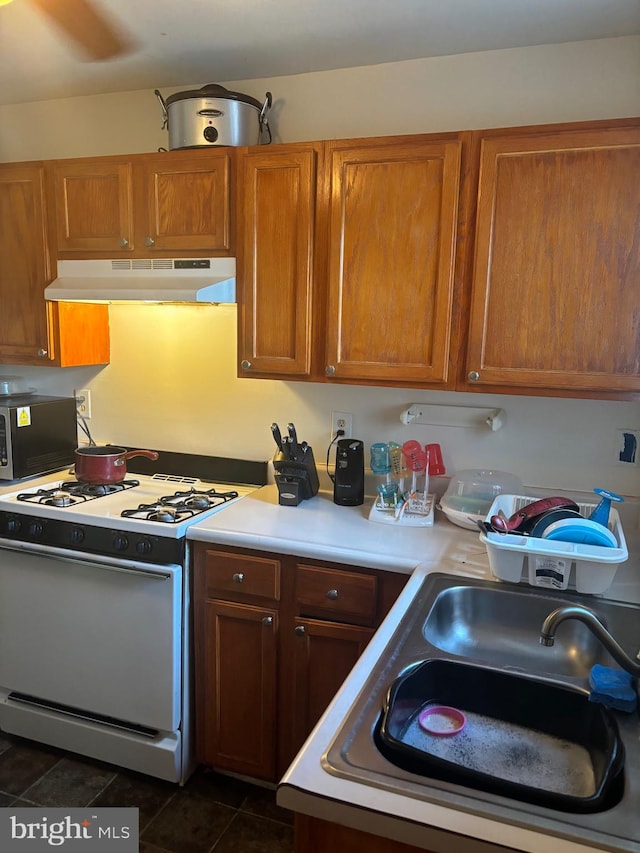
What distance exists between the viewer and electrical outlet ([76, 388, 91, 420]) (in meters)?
2.88

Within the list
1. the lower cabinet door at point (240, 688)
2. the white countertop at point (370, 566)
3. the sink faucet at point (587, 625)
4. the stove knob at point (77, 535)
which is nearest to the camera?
the white countertop at point (370, 566)

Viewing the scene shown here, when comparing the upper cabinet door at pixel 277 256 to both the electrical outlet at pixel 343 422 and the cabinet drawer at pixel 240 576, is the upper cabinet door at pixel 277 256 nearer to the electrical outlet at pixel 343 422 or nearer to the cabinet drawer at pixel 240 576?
the electrical outlet at pixel 343 422

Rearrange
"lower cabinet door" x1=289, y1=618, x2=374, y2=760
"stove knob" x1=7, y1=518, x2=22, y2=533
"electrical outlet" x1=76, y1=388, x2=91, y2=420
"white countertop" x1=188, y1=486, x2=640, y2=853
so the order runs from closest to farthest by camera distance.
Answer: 1. "white countertop" x1=188, y1=486, x2=640, y2=853
2. "lower cabinet door" x1=289, y1=618, x2=374, y2=760
3. "stove knob" x1=7, y1=518, x2=22, y2=533
4. "electrical outlet" x1=76, y1=388, x2=91, y2=420

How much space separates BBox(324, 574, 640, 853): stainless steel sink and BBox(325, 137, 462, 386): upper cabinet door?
75 cm

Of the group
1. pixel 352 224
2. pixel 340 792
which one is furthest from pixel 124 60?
pixel 340 792

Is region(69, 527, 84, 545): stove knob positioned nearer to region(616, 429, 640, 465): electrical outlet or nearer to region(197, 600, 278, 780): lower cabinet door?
region(197, 600, 278, 780): lower cabinet door

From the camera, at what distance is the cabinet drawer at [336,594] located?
6.12ft

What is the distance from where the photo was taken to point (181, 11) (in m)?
1.89

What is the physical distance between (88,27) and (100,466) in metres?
1.52

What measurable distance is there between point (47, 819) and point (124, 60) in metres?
2.62

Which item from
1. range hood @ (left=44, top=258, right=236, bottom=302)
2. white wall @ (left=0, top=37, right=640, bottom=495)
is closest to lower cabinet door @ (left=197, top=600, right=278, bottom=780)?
white wall @ (left=0, top=37, right=640, bottom=495)

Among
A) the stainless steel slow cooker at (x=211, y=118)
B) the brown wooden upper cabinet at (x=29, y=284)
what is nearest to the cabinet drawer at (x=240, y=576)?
the brown wooden upper cabinet at (x=29, y=284)

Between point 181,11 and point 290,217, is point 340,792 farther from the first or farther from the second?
point 181,11

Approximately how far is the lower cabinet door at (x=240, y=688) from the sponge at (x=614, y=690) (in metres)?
1.07
